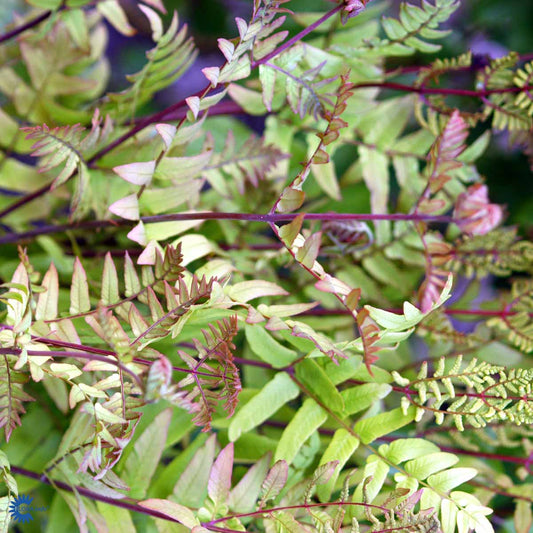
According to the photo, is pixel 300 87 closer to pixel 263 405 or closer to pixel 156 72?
pixel 156 72

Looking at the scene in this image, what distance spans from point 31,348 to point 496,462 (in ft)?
1.94

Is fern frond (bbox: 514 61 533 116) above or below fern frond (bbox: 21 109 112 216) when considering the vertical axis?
below

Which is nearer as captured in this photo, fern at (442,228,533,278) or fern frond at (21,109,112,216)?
fern frond at (21,109,112,216)

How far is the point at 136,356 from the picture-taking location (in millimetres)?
476

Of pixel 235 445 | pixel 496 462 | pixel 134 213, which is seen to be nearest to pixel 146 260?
pixel 134 213

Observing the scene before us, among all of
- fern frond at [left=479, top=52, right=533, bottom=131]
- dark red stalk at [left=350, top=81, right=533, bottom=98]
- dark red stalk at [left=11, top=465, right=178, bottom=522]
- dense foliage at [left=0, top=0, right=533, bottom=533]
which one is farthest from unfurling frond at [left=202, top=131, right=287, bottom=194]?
dark red stalk at [left=11, top=465, right=178, bottom=522]

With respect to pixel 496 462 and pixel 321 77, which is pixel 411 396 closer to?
pixel 496 462

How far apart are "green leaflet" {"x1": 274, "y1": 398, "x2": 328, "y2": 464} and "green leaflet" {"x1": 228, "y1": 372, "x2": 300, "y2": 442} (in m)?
0.02

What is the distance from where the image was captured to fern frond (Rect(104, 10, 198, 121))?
0.59m

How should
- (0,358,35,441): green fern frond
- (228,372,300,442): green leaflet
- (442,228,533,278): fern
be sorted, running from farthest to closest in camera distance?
(442,228,533,278): fern, (228,372,300,442): green leaflet, (0,358,35,441): green fern frond

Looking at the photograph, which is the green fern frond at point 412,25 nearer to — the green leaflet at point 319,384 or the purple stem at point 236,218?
the purple stem at point 236,218

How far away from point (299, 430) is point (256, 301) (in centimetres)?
18

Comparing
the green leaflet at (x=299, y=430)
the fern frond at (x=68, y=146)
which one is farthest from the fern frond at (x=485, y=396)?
the fern frond at (x=68, y=146)

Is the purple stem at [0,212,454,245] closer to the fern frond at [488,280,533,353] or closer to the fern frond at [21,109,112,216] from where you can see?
the fern frond at [21,109,112,216]
